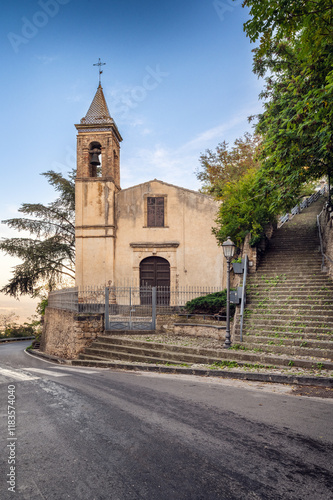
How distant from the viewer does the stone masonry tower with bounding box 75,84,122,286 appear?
69.8 ft

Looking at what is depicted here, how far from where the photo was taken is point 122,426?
466 cm

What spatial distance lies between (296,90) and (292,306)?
6.69 m

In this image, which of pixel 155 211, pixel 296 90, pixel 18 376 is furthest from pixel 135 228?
pixel 18 376

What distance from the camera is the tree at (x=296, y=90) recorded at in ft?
16.3

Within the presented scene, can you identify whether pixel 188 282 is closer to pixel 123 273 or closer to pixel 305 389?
pixel 123 273

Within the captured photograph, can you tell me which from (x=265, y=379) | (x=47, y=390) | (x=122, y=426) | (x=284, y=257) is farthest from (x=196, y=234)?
(x=122, y=426)

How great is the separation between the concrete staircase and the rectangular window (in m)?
7.19

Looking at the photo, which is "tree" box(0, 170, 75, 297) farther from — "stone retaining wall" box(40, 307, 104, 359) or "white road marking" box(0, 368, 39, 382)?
"white road marking" box(0, 368, 39, 382)

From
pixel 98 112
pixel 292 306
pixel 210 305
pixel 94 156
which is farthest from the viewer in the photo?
pixel 98 112

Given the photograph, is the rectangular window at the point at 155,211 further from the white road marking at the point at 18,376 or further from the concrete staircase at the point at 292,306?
the white road marking at the point at 18,376

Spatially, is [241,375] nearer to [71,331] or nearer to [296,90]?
[296,90]

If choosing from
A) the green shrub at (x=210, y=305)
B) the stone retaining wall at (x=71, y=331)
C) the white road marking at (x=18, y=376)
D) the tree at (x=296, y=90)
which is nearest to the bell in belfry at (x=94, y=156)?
the stone retaining wall at (x=71, y=331)

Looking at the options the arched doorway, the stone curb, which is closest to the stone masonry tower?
the arched doorway

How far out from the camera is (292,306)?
39.4 ft
